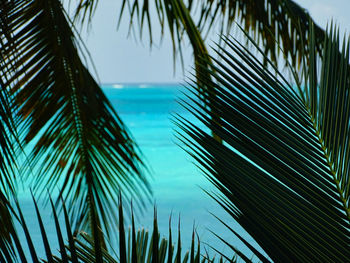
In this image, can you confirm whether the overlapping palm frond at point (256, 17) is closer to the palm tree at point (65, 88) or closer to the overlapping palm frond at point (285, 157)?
the palm tree at point (65, 88)

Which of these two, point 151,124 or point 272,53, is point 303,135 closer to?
point 272,53

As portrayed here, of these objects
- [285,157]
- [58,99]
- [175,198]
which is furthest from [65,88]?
[175,198]

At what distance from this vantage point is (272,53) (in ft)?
6.25

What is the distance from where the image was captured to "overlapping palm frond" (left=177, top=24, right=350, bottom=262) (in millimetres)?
609

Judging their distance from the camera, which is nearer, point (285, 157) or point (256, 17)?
point (285, 157)

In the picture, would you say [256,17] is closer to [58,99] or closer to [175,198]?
[58,99]

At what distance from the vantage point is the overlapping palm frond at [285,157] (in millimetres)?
609

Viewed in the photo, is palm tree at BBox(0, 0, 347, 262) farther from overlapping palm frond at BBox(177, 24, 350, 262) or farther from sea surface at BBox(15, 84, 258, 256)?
overlapping palm frond at BBox(177, 24, 350, 262)

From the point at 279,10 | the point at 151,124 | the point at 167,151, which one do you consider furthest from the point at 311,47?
the point at 151,124

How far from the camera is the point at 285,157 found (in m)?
0.66

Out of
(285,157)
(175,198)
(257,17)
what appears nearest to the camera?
(285,157)

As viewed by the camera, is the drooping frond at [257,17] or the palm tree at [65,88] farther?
the drooping frond at [257,17]

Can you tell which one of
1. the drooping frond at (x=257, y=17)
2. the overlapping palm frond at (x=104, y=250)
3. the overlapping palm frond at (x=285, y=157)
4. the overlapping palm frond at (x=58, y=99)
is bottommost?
the overlapping palm frond at (x=104, y=250)

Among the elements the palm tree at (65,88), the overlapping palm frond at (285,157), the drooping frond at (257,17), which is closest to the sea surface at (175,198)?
the overlapping palm frond at (285,157)
